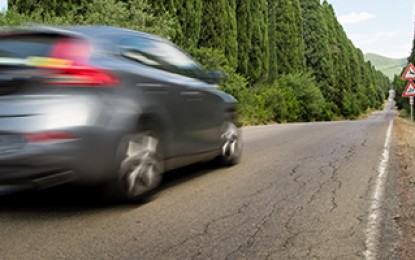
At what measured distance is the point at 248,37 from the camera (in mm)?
31438

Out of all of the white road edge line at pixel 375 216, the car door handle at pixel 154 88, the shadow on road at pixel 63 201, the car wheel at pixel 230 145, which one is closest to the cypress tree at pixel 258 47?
the car wheel at pixel 230 145

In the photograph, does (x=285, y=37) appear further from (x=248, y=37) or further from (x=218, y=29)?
(x=218, y=29)

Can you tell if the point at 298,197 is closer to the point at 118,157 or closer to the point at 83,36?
the point at 118,157

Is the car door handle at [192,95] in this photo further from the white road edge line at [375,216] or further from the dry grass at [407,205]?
the dry grass at [407,205]

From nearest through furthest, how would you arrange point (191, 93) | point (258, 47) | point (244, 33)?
point (191, 93), point (244, 33), point (258, 47)

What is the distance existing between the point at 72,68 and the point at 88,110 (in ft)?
1.28

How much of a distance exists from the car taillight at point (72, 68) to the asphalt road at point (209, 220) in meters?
1.10

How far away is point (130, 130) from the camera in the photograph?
177 inches

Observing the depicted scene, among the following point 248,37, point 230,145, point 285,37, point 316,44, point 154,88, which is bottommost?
point 230,145

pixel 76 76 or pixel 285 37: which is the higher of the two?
pixel 285 37

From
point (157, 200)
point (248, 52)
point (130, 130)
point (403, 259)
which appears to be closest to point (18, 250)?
point (130, 130)

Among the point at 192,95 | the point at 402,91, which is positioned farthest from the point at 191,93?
the point at 402,91

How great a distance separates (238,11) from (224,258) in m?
29.1

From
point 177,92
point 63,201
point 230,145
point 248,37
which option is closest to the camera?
point 63,201
